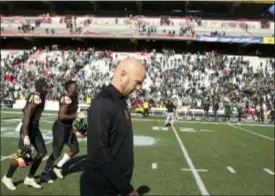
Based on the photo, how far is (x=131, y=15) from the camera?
54.2 meters

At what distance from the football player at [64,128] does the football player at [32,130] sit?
671 millimetres

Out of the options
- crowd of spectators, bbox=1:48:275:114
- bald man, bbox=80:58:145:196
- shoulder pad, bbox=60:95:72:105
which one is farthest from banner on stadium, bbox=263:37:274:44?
bald man, bbox=80:58:145:196

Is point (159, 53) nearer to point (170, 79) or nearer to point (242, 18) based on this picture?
point (170, 79)

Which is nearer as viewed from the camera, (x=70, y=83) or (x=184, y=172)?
(x=70, y=83)

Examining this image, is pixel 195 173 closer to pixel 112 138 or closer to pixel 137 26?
pixel 112 138

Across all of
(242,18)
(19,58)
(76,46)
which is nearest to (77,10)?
(76,46)

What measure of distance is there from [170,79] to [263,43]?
1144cm

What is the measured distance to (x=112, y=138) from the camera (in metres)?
3.34

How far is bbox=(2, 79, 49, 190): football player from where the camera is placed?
7953 millimetres

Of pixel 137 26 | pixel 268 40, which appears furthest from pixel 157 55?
pixel 268 40

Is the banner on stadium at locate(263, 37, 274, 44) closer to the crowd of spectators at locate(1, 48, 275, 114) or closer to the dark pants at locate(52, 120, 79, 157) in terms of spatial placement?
the crowd of spectators at locate(1, 48, 275, 114)

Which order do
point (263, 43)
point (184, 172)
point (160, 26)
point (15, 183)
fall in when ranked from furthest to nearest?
point (160, 26), point (263, 43), point (184, 172), point (15, 183)

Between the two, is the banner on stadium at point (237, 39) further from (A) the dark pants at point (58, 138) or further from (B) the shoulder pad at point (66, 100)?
(B) the shoulder pad at point (66, 100)

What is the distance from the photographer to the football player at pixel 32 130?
7.95 meters
